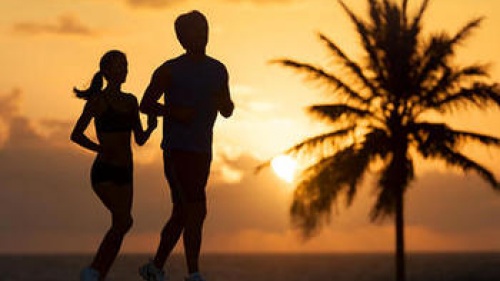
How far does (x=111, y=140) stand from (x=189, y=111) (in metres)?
0.80

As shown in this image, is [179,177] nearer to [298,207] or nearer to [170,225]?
[170,225]

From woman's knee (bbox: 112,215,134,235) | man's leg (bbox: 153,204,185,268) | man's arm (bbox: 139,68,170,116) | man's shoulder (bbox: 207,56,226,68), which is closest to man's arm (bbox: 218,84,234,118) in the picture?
man's shoulder (bbox: 207,56,226,68)

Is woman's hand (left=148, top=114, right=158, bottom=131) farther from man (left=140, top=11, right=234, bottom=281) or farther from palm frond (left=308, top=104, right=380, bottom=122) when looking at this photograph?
palm frond (left=308, top=104, right=380, bottom=122)

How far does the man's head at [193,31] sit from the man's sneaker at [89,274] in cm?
201

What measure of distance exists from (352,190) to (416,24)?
5632 mm

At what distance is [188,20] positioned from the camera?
29.8 ft

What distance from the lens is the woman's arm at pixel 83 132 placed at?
9.28m

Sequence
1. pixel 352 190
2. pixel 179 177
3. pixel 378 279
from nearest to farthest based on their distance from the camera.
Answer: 1. pixel 179 177
2. pixel 352 190
3. pixel 378 279

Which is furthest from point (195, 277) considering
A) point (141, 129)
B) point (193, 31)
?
point (193, 31)

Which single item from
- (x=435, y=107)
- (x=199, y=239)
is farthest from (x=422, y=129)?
(x=199, y=239)

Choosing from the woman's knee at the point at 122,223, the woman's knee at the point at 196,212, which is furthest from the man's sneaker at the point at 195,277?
the woman's knee at the point at 122,223

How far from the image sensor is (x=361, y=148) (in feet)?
115

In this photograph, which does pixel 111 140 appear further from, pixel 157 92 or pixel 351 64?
pixel 351 64

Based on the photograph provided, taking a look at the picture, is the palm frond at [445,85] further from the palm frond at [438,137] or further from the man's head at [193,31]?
the man's head at [193,31]
